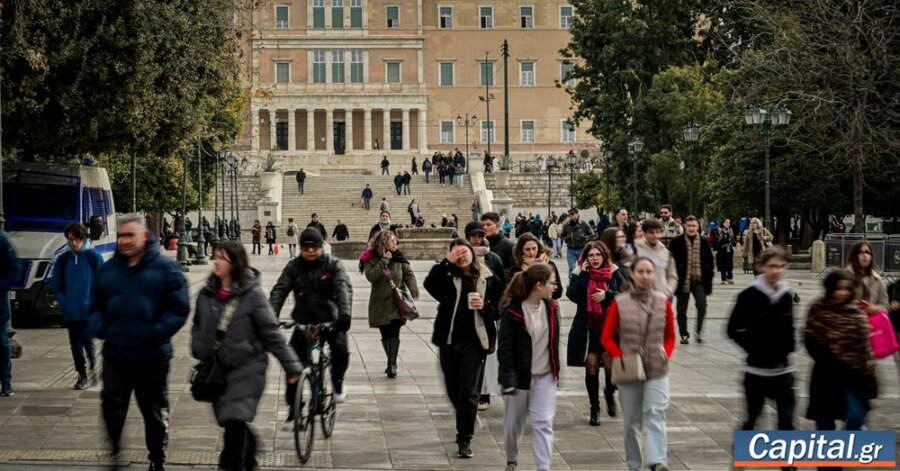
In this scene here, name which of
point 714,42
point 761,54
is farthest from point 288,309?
point 714,42

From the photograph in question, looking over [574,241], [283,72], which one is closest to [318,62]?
[283,72]

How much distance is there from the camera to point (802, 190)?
4016 cm

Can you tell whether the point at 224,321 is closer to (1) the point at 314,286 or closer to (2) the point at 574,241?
(1) the point at 314,286

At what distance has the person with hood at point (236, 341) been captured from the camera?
308 inches

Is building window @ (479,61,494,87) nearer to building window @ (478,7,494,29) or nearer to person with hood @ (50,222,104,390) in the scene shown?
building window @ (478,7,494,29)

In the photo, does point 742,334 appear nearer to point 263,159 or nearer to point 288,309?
point 288,309

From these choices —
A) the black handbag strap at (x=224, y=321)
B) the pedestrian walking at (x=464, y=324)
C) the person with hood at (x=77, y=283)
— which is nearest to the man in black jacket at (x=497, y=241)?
the pedestrian walking at (x=464, y=324)

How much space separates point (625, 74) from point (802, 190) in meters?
10.8

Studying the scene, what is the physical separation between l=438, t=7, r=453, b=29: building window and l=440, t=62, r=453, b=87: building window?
8.45ft

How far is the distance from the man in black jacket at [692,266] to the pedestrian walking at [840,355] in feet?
25.6

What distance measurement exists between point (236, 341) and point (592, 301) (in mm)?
3956

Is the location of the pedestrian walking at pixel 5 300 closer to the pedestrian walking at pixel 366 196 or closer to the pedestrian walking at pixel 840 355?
the pedestrian walking at pixel 840 355

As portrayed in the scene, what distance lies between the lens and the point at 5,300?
1184 cm

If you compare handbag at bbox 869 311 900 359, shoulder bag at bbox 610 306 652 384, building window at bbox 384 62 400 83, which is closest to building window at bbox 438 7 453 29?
building window at bbox 384 62 400 83
